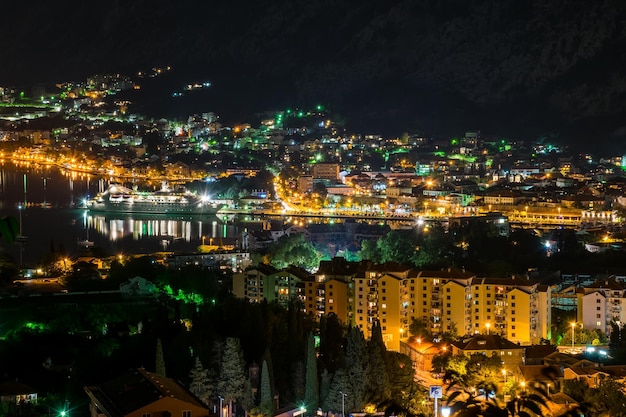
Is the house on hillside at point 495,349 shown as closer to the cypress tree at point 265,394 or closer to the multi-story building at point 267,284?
the cypress tree at point 265,394

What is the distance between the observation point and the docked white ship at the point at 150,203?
18750 mm

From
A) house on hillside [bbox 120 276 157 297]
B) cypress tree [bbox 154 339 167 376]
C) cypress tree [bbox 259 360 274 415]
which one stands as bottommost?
cypress tree [bbox 259 360 274 415]

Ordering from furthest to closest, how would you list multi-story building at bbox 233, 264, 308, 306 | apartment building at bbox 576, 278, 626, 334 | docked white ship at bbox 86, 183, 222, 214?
docked white ship at bbox 86, 183, 222, 214 < multi-story building at bbox 233, 264, 308, 306 < apartment building at bbox 576, 278, 626, 334

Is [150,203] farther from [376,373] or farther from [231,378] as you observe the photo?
[231,378]

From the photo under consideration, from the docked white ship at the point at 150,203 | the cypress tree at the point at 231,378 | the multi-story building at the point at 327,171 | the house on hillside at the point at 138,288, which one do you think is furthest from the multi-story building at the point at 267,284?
the multi-story building at the point at 327,171

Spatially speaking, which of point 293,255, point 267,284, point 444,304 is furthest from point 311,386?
point 293,255

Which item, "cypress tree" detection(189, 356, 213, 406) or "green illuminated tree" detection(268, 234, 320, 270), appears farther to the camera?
"green illuminated tree" detection(268, 234, 320, 270)

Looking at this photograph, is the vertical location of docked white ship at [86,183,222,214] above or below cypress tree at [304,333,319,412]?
above

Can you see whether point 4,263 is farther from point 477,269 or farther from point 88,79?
point 88,79

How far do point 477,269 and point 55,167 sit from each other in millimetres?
18888

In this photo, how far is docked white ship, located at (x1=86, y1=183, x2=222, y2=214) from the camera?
1875 centimetres

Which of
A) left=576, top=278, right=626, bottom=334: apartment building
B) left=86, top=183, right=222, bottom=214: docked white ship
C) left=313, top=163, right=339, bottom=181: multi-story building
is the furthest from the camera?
left=313, top=163, right=339, bottom=181: multi-story building

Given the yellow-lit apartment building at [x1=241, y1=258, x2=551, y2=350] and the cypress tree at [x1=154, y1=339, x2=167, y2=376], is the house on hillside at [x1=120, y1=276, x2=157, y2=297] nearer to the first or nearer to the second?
the yellow-lit apartment building at [x1=241, y1=258, x2=551, y2=350]

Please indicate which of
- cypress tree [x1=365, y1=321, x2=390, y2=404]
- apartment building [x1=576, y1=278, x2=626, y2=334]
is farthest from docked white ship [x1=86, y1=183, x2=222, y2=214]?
cypress tree [x1=365, y1=321, x2=390, y2=404]
